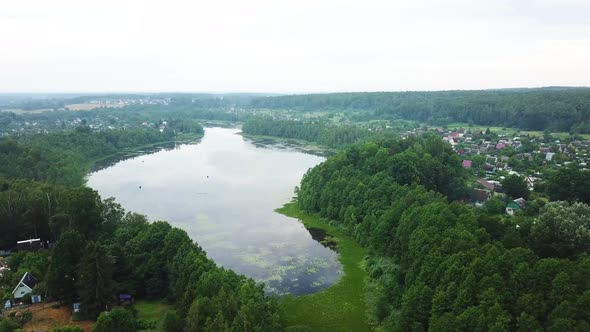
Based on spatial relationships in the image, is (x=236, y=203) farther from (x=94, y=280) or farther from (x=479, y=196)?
(x=94, y=280)

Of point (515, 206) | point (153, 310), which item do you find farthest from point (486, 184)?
point (153, 310)

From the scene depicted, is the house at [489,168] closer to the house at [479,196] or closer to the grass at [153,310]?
the house at [479,196]

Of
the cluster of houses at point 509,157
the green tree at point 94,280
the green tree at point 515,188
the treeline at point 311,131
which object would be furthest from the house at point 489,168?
the green tree at point 94,280

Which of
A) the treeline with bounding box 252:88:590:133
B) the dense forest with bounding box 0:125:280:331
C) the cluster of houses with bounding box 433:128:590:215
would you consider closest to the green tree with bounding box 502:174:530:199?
the cluster of houses with bounding box 433:128:590:215

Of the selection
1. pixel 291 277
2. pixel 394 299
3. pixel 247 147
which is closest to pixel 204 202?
pixel 291 277

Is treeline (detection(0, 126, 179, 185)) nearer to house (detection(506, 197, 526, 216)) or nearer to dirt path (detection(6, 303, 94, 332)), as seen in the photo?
dirt path (detection(6, 303, 94, 332))

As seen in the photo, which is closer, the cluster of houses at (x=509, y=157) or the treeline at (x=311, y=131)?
→ the cluster of houses at (x=509, y=157)

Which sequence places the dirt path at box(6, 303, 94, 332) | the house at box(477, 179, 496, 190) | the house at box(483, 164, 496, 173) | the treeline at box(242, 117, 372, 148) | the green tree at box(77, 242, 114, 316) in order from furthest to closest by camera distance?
1. the treeline at box(242, 117, 372, 148)
2. the house at box(483, 164, 496, 173)
3. the house at box(477, 179, 496, 190)
4. the green tree at box(77, 242, 114, 316)
5. the dirt path at box(6, 303, 94, 332)
